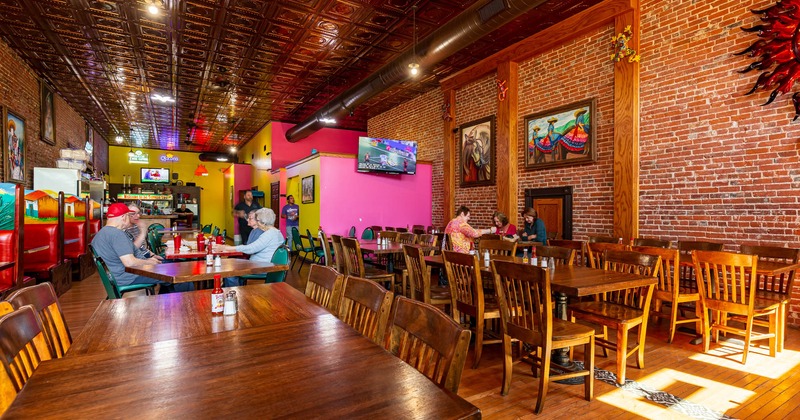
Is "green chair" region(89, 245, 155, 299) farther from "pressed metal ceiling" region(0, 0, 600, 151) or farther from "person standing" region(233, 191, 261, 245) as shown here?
"person standing" region(233, 191, 261, 245)

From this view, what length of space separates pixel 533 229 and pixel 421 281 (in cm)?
316

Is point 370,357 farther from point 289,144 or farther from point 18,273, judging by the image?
point 289,144

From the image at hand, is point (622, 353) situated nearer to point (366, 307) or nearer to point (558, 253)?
point (558, 253)

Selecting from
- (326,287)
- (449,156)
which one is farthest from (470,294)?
(449,156)

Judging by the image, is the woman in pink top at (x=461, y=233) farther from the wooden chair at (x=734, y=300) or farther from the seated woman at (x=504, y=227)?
the wooden chair at (x=734, y=300)

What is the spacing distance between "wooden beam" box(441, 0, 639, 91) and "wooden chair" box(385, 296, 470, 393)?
621 centimetres

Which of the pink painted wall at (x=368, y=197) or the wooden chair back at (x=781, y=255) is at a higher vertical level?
the pink painted wall at (x=368, y=197)

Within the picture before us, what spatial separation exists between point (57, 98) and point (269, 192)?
5958mm

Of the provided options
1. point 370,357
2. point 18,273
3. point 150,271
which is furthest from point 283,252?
point 18,273

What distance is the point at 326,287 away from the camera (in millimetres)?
2430

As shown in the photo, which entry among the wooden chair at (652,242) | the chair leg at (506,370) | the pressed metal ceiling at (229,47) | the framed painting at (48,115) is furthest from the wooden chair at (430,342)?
the framed painting at (48,115)

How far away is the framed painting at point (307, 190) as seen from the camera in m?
9.96

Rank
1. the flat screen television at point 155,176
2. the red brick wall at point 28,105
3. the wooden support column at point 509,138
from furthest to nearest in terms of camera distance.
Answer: the flat screen television at point 155,176 < the wooden support column at point 509,138 < the red brick wall at point 28,105

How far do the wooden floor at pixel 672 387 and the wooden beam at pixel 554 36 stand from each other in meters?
4.67
